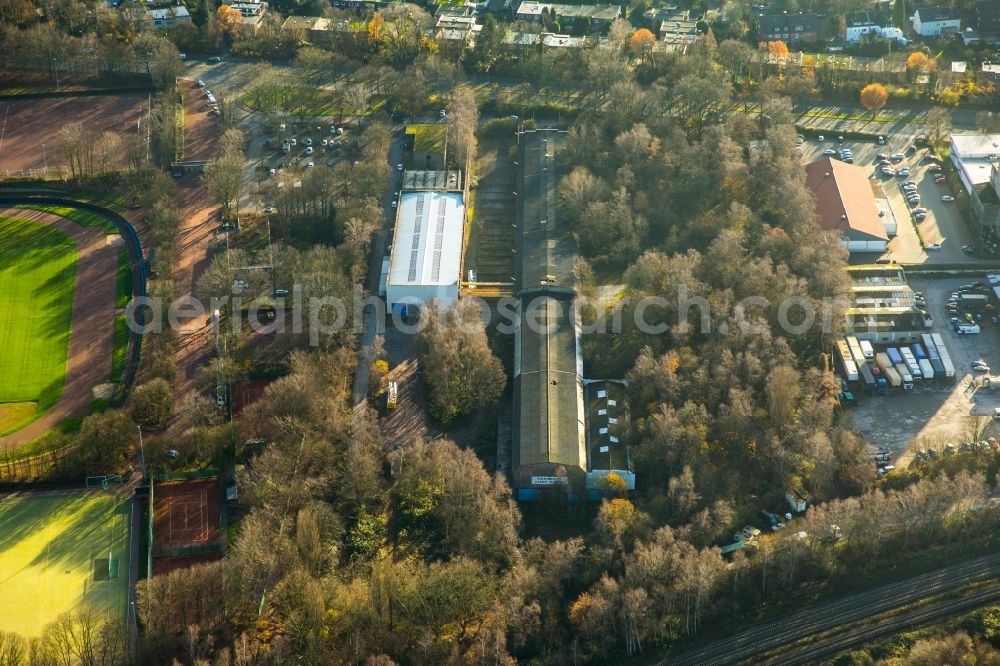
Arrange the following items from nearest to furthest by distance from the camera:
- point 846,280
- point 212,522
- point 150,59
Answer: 1. point 212,522
2. point 846,280
3. point 150,59

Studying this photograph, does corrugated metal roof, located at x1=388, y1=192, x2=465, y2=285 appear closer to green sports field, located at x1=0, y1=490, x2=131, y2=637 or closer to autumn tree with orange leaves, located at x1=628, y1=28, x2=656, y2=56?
green sports field, located at x1=0, y1=490, x2=131, y2=637

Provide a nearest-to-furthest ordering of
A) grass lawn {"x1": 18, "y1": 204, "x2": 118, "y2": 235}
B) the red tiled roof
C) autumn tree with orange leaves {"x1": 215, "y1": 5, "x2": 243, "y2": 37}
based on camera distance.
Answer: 1. the red tiled roof
2. grass lawn {"x1": 18, "y1": 204, "x2": 118, "y2": 235}
3. autumn tree with orange leaves {"x1": 215, "y1": 5, "x2": 243, "y2": 37}

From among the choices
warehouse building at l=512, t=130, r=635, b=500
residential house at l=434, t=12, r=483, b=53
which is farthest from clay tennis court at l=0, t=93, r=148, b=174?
warehouse building at l=512, t=130, r=635, b=500

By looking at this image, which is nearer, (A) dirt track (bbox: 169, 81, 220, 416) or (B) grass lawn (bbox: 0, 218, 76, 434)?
(B) grass lawn (bbox: 0, 218, 76, 434)

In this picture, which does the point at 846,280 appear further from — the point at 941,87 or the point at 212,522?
the point at 212,522

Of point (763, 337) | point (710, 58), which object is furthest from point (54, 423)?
point (710, 58)

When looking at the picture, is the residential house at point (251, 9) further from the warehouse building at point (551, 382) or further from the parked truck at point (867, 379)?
the parked truck at point (867, 379)

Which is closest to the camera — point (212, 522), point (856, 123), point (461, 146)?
point (212, 522)

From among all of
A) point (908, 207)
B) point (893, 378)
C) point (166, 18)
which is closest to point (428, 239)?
point (893, 378)
